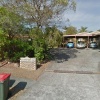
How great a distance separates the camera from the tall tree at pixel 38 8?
15480 millimetres

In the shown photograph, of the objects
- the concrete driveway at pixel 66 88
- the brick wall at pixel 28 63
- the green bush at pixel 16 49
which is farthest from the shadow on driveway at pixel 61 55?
the concrete driveway at pixel 66 88

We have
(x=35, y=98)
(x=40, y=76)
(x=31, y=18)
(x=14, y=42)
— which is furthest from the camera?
(x=31, y=18)

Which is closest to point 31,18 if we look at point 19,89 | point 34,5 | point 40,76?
point 34,5

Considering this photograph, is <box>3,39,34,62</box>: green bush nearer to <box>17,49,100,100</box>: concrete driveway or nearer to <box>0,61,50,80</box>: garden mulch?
<box>0,61,50,80</box>: garden mulch

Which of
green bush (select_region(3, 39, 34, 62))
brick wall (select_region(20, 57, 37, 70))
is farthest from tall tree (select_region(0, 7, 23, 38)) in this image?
brick wall (select_region(20, 57, 37, 70))

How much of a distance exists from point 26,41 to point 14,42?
1538 millimetres

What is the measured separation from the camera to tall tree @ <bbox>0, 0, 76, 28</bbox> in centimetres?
1548

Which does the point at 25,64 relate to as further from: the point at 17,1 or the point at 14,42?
the point at 17,1

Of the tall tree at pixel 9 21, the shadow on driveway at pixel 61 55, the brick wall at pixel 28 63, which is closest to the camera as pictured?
the tall tree at pixel 9 21

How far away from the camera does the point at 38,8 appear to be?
16297mm

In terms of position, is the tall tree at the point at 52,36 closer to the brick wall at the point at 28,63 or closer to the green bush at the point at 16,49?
the green bush at the point at 16,49

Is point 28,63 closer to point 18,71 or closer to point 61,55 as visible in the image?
point 18,71

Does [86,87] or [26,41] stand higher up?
[26,41]

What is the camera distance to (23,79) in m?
10.6
